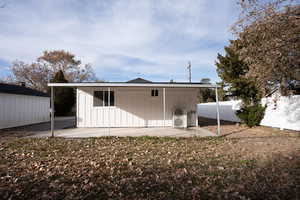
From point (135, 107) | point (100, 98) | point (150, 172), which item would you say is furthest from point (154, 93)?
point (150, 172)

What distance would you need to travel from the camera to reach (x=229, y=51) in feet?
32.5

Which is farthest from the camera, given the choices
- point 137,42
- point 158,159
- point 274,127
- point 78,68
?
point 78,68

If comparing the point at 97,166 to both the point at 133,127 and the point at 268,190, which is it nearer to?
the point at 268,190

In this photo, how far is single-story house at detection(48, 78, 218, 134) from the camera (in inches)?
365

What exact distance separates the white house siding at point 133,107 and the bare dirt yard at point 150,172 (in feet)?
13.9

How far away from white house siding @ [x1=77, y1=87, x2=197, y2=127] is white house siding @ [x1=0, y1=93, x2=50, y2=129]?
14.2 feet

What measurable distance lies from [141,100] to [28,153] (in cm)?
602

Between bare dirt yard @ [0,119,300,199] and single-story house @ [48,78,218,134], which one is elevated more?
single-story house @ [48,78,218,134]

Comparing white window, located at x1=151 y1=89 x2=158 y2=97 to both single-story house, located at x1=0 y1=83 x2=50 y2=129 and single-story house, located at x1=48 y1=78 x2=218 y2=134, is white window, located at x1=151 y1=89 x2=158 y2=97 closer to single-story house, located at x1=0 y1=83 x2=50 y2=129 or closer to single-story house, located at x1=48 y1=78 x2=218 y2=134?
single-story house, located at x1=48 y1=78 x2=218 y2=134

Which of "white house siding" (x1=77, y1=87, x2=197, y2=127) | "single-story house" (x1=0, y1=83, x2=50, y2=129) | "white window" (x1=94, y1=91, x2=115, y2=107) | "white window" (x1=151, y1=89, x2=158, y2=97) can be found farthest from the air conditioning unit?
"single-story house" (x1=0, y1=83, x2=50, y2=129)

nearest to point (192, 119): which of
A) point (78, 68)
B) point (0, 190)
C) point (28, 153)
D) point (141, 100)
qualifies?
point (141, 100)

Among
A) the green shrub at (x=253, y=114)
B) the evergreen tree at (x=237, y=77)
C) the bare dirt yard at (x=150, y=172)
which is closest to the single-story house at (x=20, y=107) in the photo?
the bare dirt yard at (x=150, y=172)

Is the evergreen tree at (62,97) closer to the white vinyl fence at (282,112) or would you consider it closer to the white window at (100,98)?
the white window at (100,98)

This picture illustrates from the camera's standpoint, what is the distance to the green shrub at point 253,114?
910cm
